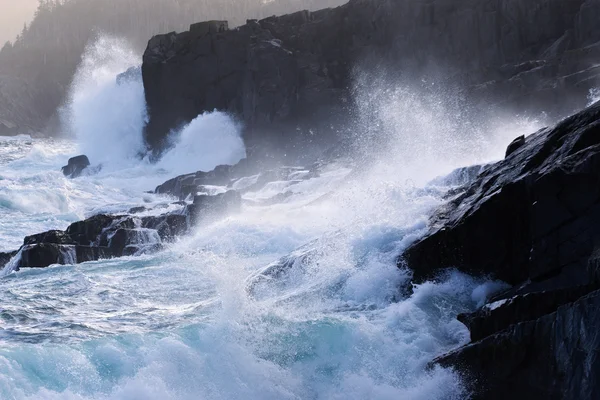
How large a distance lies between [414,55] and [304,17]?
7541mm

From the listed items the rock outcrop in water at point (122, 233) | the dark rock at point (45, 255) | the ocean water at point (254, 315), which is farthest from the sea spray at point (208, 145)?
the dark rock at point (45, 255)

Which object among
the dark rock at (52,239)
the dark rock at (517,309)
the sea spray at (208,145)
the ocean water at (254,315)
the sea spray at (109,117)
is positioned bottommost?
the dark rock at (517,309)

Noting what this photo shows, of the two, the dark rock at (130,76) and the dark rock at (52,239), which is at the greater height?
the dark rock at (130,76)

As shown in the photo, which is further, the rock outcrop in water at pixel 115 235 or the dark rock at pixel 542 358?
the rock outcrop in water at pixel 115 235

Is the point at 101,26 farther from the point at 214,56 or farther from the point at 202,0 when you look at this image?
the point at 214,56

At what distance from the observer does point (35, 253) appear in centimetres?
1964

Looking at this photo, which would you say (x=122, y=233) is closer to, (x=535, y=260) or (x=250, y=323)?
(x=250, y=323)

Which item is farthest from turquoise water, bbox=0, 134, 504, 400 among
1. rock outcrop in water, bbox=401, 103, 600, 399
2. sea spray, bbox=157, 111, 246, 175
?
sea spray, bbox=157, 111, 246, 175

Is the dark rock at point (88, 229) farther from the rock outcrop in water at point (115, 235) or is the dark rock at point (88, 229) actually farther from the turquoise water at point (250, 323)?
the turquoise water at point (250, 323)

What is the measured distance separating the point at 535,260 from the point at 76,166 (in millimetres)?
42889

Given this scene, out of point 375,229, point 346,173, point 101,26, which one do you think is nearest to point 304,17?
point 346,173

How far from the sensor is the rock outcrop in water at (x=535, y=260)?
302 inches

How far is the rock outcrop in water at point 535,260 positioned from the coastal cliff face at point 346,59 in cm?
1834

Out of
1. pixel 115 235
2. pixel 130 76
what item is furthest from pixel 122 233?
pixel 130 76
